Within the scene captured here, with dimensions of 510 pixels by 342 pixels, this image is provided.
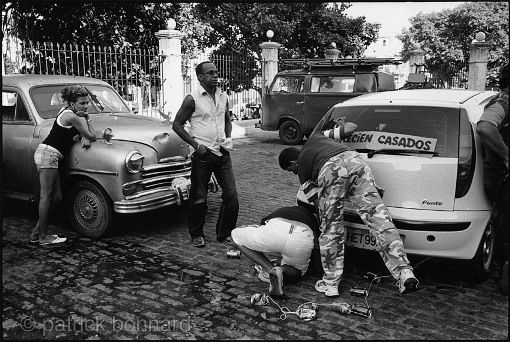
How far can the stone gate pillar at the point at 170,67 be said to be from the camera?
13.9 m

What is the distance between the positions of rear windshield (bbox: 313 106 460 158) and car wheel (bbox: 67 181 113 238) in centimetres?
262

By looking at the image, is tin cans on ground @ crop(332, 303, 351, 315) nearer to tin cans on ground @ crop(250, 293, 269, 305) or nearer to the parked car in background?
tin cans on ground @ crop(250, 293, 269, 305)

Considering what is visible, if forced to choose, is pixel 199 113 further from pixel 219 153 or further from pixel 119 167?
pixel 119 167

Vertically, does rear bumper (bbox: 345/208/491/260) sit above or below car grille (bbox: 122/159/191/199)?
below

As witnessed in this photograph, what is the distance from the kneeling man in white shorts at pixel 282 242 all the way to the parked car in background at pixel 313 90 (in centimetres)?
875

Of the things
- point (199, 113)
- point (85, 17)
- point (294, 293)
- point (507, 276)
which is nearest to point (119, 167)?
point (199, 113)

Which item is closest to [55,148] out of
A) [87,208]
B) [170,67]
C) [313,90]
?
[87,208]

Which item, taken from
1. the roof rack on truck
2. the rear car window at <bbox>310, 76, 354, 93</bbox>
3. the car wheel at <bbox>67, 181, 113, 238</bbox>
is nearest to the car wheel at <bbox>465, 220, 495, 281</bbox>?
the car wheel at <bbox>67, 181, 113, 238</bbox>

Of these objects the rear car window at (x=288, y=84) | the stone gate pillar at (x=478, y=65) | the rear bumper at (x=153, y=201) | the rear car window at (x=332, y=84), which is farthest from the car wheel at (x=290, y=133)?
the stone gate pillar at (x=478, y=65)

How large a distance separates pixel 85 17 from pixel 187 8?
684 cm

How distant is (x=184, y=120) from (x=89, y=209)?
157 centimetres

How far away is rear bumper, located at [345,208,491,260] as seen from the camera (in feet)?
12.6

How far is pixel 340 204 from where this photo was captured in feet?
13.1

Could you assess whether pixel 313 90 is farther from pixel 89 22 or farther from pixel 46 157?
pixel 46 157
